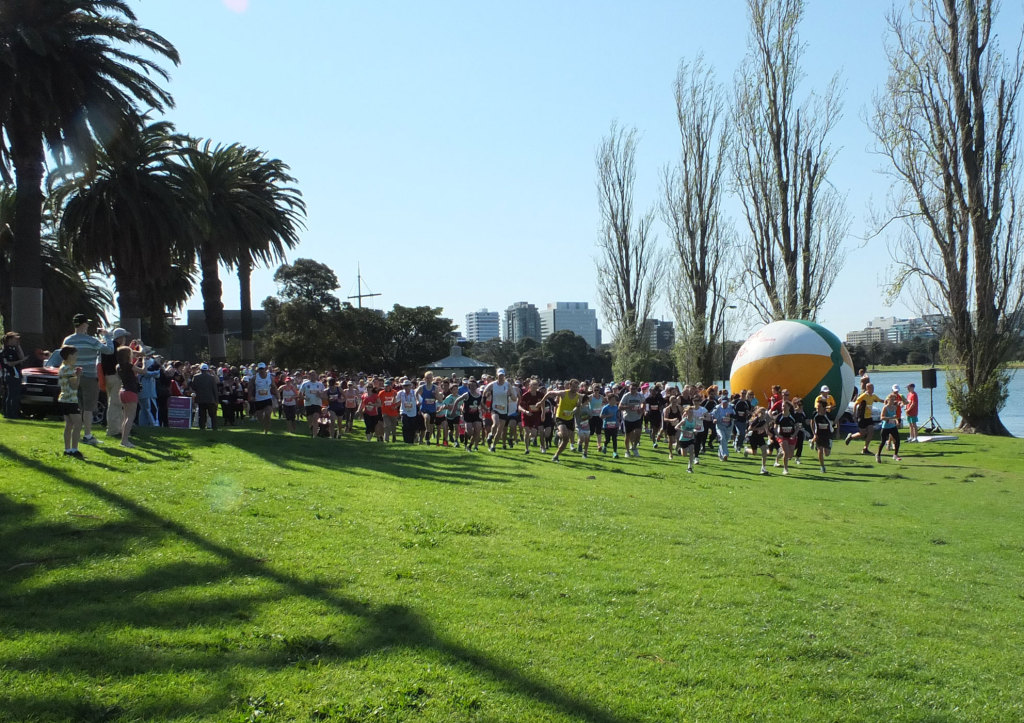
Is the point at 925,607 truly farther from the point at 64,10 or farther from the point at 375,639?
the point at 64,10

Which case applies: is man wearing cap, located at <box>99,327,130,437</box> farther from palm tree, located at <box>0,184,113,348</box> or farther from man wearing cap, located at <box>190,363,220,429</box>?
palm tree, located at <box>0,184,113,348</box>

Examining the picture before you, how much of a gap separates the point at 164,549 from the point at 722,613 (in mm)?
4636

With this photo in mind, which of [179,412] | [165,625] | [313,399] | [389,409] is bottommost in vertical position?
[165,625]

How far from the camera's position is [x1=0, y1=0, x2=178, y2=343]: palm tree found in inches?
723

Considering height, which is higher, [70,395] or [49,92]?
[49,92]

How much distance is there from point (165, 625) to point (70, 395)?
6044 mm

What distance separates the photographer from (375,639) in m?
5.38

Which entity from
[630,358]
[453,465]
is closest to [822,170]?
[630,358]

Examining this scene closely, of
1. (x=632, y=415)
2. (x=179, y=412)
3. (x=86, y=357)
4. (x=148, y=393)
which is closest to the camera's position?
(x=86, y=357)

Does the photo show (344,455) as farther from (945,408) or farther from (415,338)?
(945,408)

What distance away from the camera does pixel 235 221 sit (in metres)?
30.0

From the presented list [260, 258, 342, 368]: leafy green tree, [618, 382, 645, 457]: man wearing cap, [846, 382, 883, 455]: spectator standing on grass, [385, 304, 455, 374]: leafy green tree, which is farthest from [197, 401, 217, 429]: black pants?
[385, 304, 455, 374]: leafy green tree

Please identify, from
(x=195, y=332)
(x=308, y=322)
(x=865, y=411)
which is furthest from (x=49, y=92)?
(x=195, y=332)

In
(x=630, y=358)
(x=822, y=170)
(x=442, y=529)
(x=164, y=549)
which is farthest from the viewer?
(x=630, y=358)
